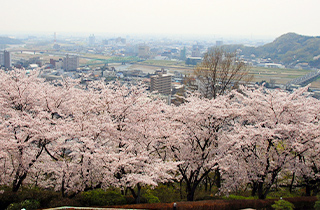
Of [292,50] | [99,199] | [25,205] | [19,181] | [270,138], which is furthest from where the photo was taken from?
[292,50]

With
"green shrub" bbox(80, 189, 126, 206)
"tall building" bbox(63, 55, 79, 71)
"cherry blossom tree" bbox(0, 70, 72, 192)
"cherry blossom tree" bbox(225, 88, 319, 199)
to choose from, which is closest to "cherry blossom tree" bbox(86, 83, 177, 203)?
"green shrub" bbox(80, 189, 126, 206)

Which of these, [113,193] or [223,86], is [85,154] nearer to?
[113,193]

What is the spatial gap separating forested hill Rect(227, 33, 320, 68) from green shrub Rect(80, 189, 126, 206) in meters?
59.9

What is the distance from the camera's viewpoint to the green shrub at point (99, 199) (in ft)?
16.9

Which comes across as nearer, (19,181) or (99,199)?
(99,199)

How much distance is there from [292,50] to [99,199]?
70.5 meters

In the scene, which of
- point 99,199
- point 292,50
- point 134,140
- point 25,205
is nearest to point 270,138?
point 134,140

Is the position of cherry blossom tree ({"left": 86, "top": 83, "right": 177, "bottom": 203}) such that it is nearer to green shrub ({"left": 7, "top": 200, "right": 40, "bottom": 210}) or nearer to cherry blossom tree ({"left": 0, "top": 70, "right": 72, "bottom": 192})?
cherry blossom tree ({"left": 0, "top": 70, "right": 72, "bottom": 192})

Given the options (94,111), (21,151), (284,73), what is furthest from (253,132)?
(284,73)

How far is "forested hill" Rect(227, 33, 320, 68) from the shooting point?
193ft

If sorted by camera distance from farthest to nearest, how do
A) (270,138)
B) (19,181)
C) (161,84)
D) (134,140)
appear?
1. (161,84)
2. (134,140)
3. (19,181)
4. (270,138)

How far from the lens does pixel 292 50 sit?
216ft

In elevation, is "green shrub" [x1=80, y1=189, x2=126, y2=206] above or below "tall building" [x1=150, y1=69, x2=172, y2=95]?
above

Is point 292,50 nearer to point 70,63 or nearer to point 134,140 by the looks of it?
point 70,63
